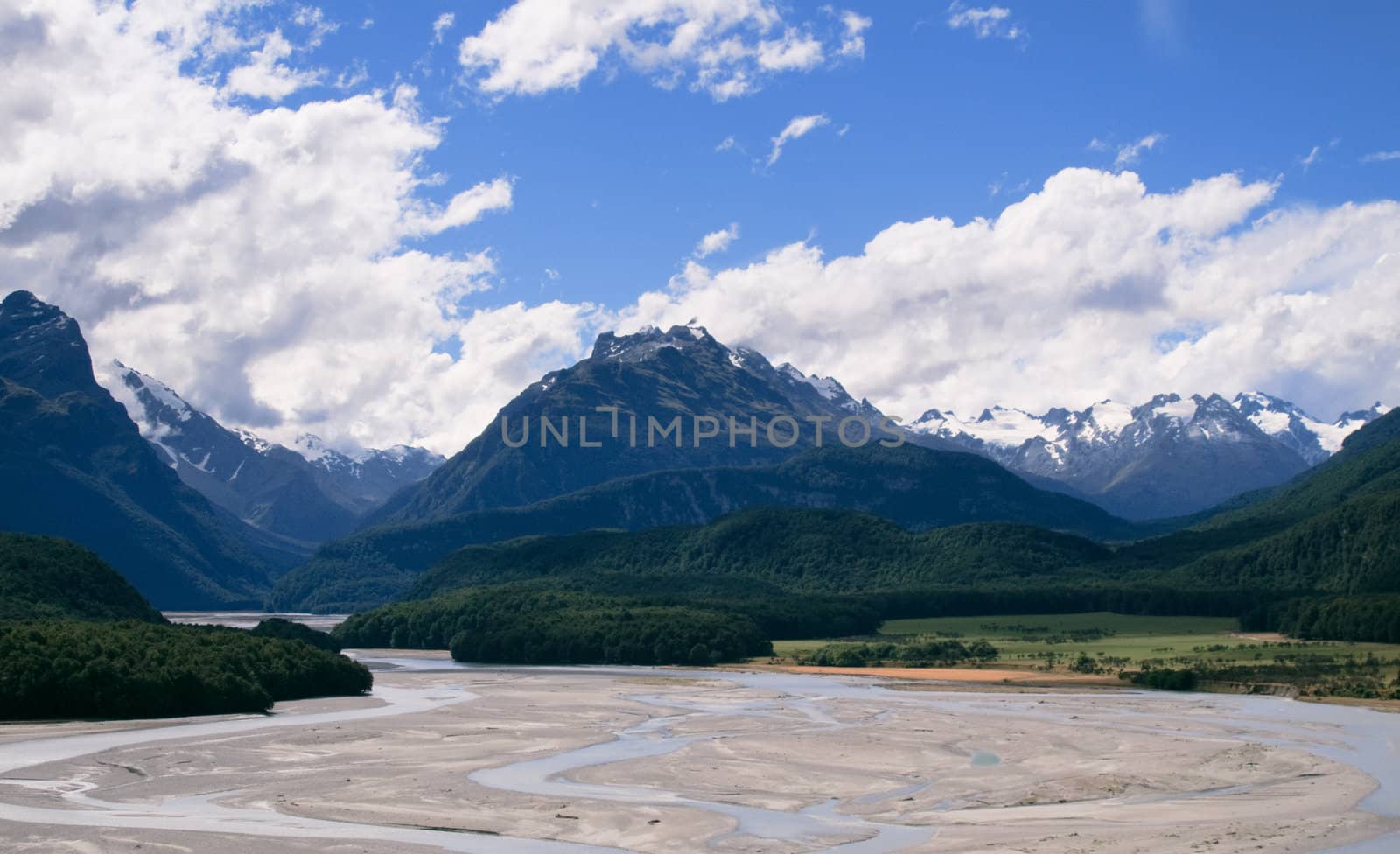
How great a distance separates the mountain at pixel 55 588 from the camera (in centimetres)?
17812

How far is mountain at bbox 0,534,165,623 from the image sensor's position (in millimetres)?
178125

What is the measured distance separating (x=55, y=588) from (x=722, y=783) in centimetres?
13224

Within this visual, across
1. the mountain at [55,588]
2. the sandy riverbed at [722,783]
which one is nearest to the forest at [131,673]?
the sandy riverbed at [722,783]

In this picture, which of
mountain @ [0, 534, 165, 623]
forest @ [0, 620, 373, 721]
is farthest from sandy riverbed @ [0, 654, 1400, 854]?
mountain @ [0, 534, 165, 623]

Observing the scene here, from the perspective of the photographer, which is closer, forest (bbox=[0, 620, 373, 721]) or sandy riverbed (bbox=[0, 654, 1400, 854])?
sandy riverbed (bbox=[0, 654, 1400, 854])

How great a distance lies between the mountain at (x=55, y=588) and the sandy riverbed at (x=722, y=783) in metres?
60.5

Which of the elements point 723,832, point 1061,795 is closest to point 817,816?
point 723,832

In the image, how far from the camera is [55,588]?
189 m

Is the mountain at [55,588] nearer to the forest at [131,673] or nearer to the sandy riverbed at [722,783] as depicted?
the forest at [131,673]

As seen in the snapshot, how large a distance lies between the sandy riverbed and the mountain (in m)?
60.5

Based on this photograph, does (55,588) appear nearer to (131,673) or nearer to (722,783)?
(131,673)

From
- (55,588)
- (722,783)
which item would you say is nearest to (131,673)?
(722,783)

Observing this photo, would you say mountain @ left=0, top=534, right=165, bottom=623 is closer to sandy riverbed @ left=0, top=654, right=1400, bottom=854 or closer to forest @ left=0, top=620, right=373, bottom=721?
forest @ left=0, top=620, right=373, bottom=721

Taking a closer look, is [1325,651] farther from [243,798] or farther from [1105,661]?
[243,798]
